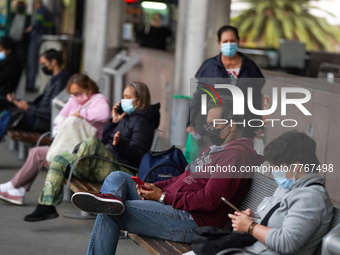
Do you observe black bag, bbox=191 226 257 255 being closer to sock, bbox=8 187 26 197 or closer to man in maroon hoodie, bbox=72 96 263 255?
man in maroon hoodie, bbox=72 96 263 255

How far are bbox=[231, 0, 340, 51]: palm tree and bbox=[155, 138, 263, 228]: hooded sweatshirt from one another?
27.5 meters

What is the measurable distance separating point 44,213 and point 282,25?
26.5 metres

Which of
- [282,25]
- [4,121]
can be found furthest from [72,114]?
[282,25]

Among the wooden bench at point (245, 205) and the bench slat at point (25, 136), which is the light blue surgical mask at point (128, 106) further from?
the bench slat at point (25, 136)

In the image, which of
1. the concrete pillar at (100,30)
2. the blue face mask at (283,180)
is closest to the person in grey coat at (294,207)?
the blue face mask at (283,180)

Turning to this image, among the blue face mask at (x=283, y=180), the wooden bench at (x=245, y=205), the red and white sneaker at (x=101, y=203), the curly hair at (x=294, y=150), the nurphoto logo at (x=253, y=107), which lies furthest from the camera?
the nurphoto logo at (x=253, y=107)

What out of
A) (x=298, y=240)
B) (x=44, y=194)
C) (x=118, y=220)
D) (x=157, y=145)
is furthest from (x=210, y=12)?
(x=298, y=240)

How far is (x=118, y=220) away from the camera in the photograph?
5117 millimetres

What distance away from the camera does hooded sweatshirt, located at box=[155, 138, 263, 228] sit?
4.88 m

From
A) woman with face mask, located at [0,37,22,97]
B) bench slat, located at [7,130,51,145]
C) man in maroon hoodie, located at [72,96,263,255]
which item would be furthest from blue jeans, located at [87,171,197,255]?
woman with face mask, located at [0,37,22,97]

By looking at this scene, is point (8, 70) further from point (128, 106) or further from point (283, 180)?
point (283, 180)

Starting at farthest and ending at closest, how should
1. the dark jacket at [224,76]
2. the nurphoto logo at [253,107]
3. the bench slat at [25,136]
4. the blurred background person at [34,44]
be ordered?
the blurred background person at [34,44]
the bench slat at [25,136]
the dark jacket at [224,76]
the nurphoto logo at [253,107]

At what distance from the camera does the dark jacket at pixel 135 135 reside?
22.4 feet

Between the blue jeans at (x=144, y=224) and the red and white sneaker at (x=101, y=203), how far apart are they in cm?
8
